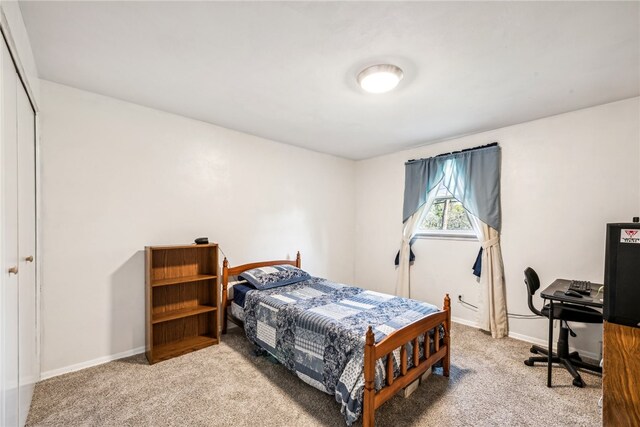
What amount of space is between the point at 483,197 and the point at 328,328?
262 cm

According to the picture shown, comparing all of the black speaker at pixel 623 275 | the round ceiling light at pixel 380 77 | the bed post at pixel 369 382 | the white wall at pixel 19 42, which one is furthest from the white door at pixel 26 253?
the black speaker at pixel 623 275

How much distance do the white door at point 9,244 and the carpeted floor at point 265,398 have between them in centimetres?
62

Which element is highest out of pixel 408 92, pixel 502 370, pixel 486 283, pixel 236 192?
pixel 408 92

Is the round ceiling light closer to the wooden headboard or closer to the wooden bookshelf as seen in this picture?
the wooden bookshelf

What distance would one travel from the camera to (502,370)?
249cm

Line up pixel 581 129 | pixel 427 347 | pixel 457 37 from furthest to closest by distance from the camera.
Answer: pixel 581 129 < pixel 427 347 < pixel 457 37

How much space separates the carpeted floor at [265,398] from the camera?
6.09 ft

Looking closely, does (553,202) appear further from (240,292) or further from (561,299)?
(240,292)

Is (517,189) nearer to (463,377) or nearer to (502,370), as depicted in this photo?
(502,370)

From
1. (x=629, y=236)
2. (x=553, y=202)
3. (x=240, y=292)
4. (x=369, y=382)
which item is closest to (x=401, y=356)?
(x=369, y=382)

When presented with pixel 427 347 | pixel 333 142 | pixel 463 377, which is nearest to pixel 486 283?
pixel 463 377

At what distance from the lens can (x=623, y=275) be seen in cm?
103

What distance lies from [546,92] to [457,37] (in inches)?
52.8

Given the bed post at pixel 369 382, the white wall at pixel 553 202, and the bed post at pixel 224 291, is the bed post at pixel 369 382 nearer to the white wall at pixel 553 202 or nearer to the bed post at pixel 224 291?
the bed post at pixel 224 291
